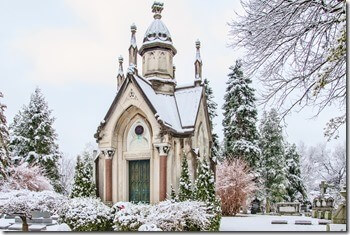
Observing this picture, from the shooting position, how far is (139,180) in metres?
11.7

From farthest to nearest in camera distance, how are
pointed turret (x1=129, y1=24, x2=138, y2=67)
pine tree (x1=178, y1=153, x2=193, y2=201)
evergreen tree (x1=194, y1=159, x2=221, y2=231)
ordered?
pointed turret (x1=129, y1=24, x2=138, y2=67), pine tree (x1=178, y1=153, x2=193, y2=201), evergreen tree (x1=194, y1=159, x2=221, y2=231)

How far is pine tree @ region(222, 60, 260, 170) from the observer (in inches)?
856

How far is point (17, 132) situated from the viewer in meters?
17.8

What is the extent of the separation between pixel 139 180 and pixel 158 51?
4.24m

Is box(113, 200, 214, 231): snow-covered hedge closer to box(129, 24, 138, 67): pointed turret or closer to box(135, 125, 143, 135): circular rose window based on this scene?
box(135, 125, 143, 135): circular rose window

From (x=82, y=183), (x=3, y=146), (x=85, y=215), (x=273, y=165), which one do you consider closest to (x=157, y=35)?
(x=82, y=183)

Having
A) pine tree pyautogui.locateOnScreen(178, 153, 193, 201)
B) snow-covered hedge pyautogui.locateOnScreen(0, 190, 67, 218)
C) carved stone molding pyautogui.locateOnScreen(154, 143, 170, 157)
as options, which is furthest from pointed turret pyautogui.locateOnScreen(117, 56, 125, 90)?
snow-covered hedge pyautogui.locateOnScreen(0, 190, 67, 218)

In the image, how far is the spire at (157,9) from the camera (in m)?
12.5

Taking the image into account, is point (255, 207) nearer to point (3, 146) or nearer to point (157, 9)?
point (157, 9)

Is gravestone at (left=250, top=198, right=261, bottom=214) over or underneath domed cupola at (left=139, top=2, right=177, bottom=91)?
underneath

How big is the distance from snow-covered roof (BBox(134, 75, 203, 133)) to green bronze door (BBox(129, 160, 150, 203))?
1458 millimetres

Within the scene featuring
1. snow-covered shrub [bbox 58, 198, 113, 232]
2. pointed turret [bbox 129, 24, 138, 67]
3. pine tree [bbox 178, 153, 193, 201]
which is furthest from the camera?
pointed turret [bbox 129, 24, 138, 67]

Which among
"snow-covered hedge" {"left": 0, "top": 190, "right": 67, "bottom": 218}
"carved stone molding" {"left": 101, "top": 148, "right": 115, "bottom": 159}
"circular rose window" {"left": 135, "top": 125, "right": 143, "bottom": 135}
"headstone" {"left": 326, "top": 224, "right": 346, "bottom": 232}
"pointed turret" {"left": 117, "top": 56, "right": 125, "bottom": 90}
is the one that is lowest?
"headstone" {"left": 326, "top": 224, "right": 346, "bottom": 232}

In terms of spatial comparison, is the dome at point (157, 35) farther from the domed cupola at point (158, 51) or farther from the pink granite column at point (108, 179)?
the pink granite column at point (108, 179)
